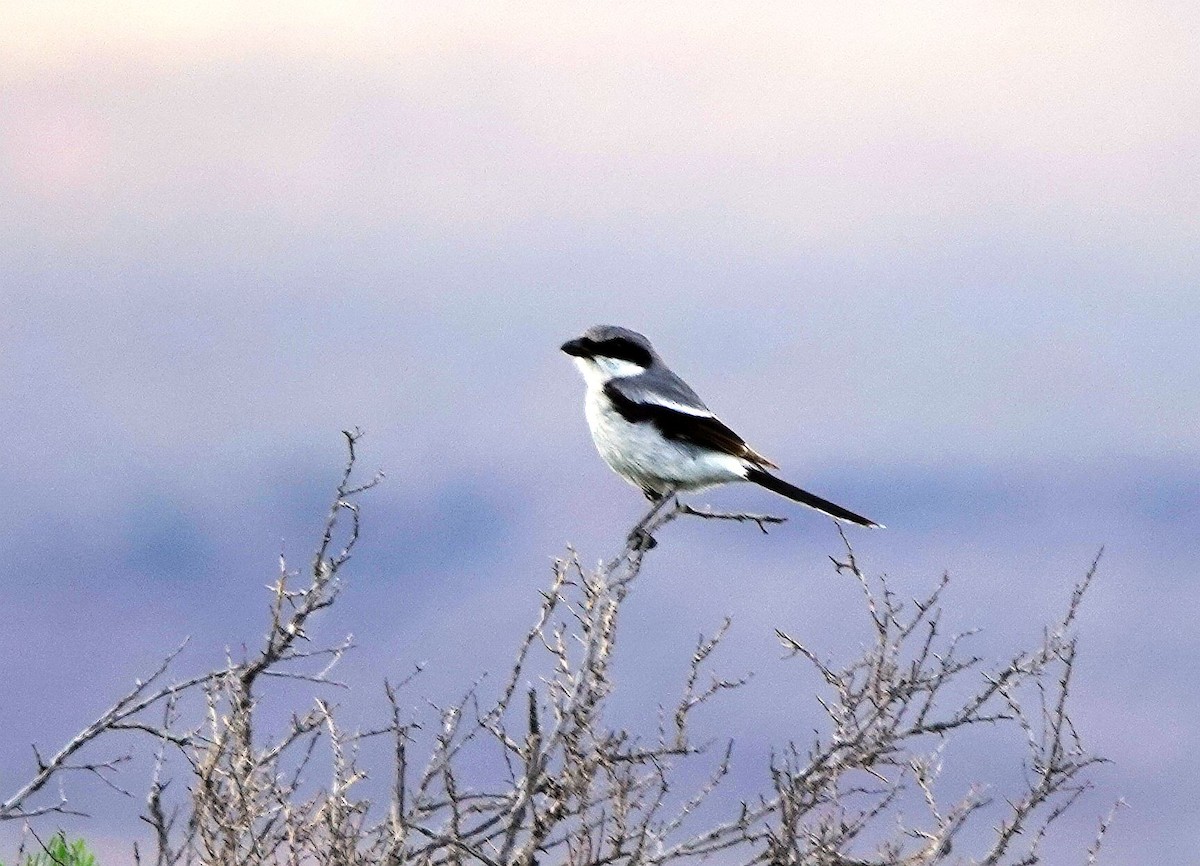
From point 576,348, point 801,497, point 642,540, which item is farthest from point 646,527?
point 576,348

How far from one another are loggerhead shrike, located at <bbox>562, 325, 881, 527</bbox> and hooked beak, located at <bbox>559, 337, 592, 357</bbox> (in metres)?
0.03

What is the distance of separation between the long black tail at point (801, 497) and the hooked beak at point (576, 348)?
1112mm

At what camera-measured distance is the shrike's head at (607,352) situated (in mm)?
9055

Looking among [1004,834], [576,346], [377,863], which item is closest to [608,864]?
[377,863]

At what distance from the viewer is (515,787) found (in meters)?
5.69

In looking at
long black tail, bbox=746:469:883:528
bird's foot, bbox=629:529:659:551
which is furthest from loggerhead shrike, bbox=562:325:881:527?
bird's foot, bbox=629:529:659:551

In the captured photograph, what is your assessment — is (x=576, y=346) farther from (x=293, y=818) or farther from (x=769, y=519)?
(x=293, y=818)

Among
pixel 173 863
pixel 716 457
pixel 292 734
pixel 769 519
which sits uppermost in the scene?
pixel 716 457

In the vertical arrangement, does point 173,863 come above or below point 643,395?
below

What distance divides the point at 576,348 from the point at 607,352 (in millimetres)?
172

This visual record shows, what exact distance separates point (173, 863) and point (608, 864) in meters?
1.55

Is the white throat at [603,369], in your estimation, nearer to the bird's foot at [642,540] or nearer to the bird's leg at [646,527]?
the bird's leg at [646,527]

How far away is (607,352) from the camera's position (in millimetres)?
9094

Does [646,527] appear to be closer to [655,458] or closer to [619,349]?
[655,458]
